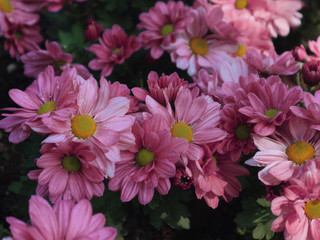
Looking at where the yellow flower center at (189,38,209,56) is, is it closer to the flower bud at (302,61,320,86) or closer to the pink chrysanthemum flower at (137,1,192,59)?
the pink chrysanthemum flower at (137,1,192,59)

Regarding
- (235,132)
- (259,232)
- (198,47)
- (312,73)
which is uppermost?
(312,73)

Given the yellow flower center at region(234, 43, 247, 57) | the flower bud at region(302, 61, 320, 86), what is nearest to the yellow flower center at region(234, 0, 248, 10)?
the yellow flower center at region(234, 43, 247, 57)

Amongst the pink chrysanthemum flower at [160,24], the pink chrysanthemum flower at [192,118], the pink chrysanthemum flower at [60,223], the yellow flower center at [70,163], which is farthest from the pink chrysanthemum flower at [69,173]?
the pink chrysanthemum flower at [160,24]

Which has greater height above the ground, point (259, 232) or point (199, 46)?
point (199, 46)

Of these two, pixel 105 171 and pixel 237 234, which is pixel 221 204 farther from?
pixel 105 171

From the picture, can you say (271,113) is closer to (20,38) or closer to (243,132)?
(243,132)

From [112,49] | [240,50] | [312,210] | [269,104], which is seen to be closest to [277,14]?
[240,50]
